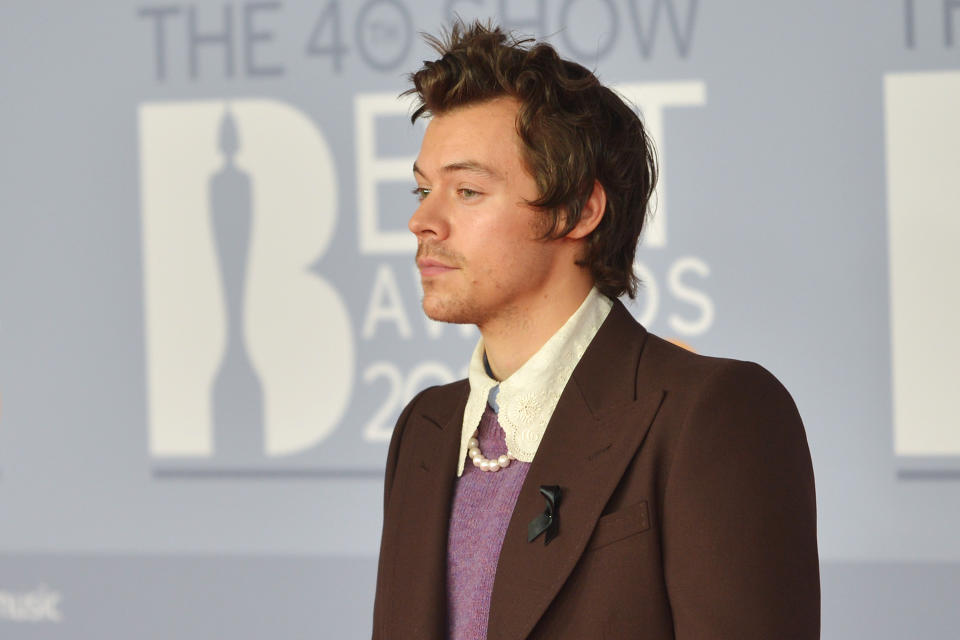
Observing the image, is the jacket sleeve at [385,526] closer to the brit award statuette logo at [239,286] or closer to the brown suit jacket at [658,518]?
the brown suit jacket at [658,518]

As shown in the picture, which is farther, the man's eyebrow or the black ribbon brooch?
the man's eyebrow

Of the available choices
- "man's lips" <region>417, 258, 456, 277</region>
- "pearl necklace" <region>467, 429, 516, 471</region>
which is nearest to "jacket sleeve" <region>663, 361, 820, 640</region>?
"pearl necklace" <region>467, 429, 516, 471</region>

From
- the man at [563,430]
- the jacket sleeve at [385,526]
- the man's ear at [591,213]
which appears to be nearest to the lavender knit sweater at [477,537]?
the man at [563,430]

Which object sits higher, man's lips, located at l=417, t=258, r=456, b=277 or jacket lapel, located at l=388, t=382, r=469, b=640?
man's lips, located at l=417, t=258, r=456, b=277

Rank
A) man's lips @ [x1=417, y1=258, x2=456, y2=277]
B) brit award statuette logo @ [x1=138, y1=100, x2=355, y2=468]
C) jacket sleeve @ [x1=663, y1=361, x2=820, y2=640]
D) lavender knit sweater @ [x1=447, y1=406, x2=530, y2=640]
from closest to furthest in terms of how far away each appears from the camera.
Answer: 1. jacket sleeve @ [x1=663, y1=361, x2=820, y2=640]
2. lavender knit sweater @ [x1=447, y1=406, x2=530, y2=640]
3. man's lips @ [x1=417, y1=258, x2=456, y2=277]
4. brit award statuette logo @ [x1=138, y1=100, x2=355, y2=468]

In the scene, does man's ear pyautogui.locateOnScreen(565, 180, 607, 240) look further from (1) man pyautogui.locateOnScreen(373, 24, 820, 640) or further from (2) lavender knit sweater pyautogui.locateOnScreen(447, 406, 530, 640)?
(2) lavender knit sweater pyautogui.locateOnScreen(447, 406, 530, 640)

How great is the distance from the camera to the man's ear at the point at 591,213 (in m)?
1.41

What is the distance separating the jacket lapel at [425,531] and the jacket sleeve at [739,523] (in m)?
0.29

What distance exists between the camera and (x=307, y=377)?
8.95ft

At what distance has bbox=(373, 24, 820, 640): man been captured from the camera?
114 centimetres

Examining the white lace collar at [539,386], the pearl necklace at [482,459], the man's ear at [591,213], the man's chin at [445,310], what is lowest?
the pearl necklace at [482,459]

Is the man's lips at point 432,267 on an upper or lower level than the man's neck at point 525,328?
upper

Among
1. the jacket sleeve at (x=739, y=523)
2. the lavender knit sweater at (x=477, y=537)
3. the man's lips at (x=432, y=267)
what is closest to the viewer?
the jacket sleeve at (x=739, y=523)

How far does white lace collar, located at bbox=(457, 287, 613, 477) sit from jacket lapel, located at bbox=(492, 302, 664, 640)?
30 millimetres
